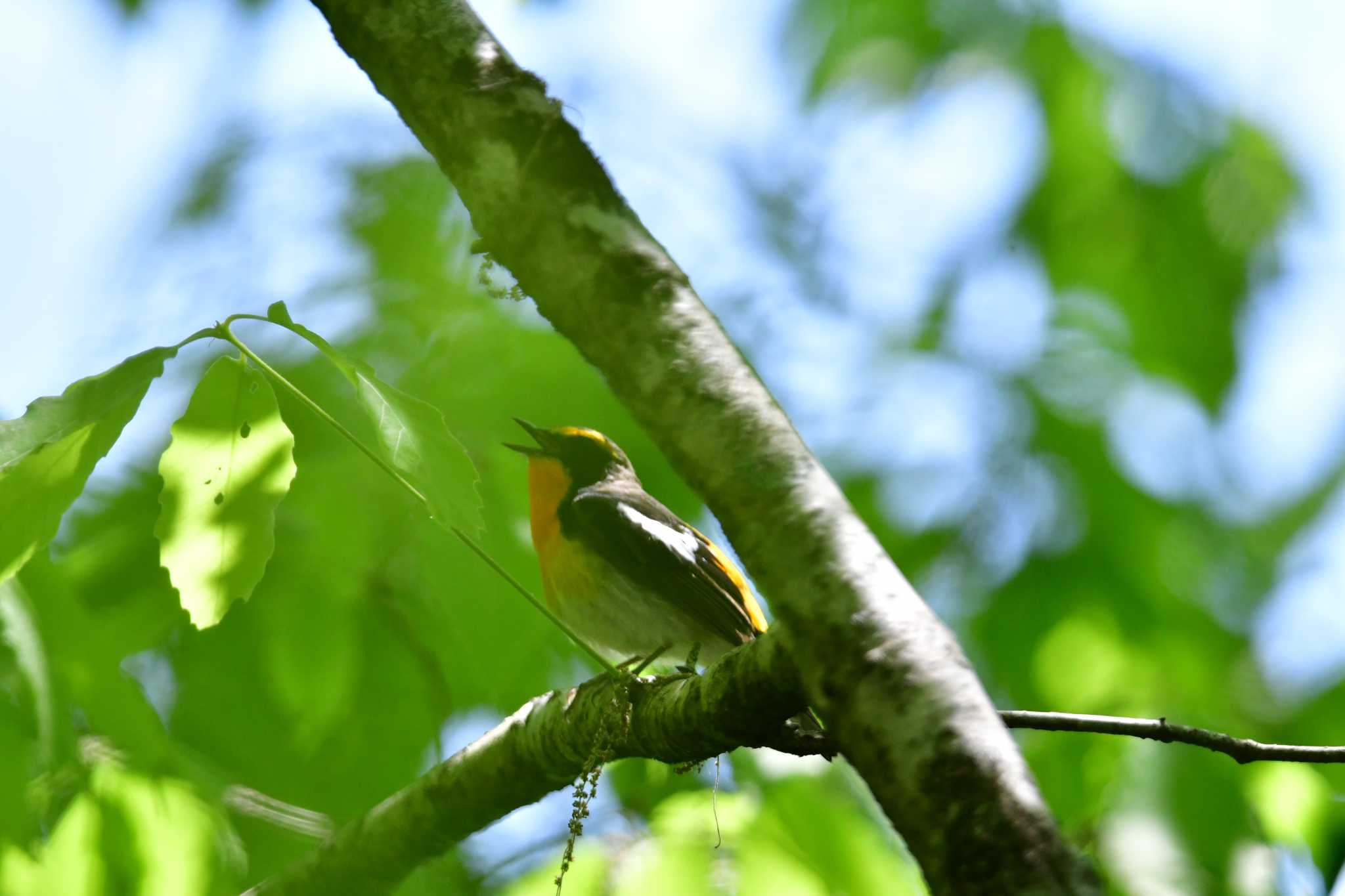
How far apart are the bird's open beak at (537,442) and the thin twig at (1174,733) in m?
2.13

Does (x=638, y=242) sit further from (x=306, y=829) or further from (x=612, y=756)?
(x=306, y=829)

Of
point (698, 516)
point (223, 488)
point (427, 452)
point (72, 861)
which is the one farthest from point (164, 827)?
point (698, 516)

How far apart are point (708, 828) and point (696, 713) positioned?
34 centimetres

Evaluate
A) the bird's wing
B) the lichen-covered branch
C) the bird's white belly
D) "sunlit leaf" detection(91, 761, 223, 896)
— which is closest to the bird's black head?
the bird's wing

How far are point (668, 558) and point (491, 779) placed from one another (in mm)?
1178

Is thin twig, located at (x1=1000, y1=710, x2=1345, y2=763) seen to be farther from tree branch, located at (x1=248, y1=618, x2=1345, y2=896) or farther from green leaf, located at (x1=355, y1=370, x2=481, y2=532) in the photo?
green leaf, located at (x1=355, y1=370, x2=481, y2=532)

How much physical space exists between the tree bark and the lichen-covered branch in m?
0.93

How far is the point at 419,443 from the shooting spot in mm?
1551

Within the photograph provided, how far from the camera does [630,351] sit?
4.24 feet

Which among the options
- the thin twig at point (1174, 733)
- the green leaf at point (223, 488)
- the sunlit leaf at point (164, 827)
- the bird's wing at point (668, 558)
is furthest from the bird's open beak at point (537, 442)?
the thin twig at point (1174, 733)

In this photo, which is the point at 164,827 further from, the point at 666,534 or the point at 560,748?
the point at 666,534

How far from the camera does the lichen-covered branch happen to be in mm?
2227

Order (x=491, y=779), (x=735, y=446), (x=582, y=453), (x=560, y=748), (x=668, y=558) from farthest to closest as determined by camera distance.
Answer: (x=582, y=453)
(x=668, y=558)
(x=491, y=779)
(x=560, y=748)
(x=735, y=446)

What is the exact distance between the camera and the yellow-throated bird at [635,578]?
3578 mm
